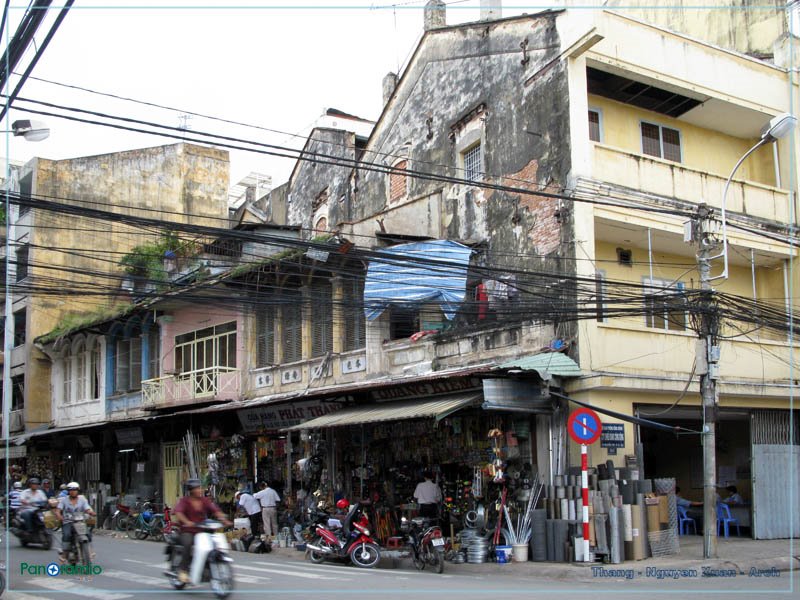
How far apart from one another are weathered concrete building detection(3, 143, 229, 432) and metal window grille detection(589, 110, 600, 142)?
18676mm

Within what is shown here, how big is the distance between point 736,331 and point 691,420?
2.25m

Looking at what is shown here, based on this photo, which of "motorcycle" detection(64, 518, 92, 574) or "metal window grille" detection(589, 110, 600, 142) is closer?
"motorcycle" detection(64, 518, 92, 574)

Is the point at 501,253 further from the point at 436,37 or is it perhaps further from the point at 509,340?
the point at 436,37

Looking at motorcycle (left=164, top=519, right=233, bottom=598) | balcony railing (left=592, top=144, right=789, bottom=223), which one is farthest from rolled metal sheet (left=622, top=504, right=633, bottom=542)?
motorcycle (left=164, top=519, right=233, bottom=598)

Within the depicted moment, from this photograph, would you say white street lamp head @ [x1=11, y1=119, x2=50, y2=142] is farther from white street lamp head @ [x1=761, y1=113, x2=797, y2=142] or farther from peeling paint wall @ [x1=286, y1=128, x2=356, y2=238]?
peeling paint wall @ [x1=286, y1=128, x2=356, y2=238]

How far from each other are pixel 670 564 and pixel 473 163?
32.5 feet

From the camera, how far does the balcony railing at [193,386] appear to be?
24438 millimetres

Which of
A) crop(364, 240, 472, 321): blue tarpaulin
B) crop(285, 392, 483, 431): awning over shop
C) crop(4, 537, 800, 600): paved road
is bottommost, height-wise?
crop(4, 537, 800, 600): paved road

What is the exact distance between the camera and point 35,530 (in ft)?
53.5

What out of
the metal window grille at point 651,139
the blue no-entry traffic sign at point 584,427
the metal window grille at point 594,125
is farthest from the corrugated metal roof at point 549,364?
the metal window grille at point 651,139

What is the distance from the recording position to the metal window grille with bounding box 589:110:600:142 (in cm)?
1880

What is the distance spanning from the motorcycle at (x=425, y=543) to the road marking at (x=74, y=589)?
554 centimetres

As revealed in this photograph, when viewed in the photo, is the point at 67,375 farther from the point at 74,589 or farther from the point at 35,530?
the point at 74,589

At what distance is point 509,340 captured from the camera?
17.8m
